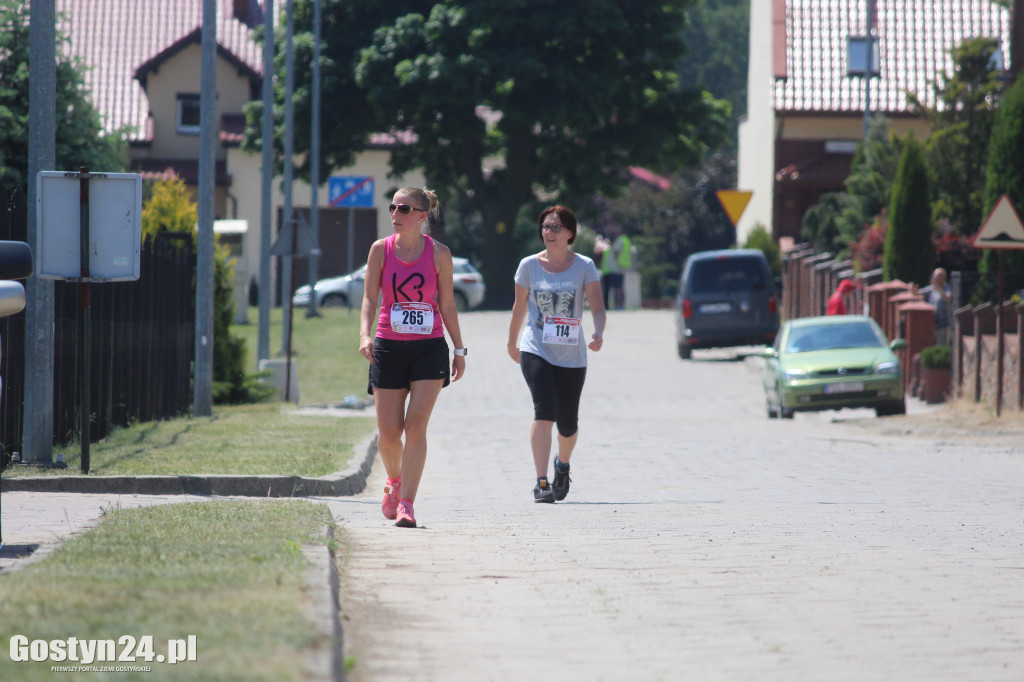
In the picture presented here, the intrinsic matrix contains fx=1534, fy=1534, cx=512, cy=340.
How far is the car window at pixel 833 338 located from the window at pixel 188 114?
109 feet

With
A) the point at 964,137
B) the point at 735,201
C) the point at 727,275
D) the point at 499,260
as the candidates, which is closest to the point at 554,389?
the point at 727,275

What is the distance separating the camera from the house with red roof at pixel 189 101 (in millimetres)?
50250

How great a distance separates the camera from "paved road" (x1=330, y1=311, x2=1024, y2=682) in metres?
5.32

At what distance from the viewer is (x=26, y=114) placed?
1602 centimetres

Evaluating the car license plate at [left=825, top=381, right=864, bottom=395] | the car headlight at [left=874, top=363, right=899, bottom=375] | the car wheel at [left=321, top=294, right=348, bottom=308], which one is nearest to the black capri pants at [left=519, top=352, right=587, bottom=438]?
the car license plate at [left=825, top=381, right=864, bottom=395]

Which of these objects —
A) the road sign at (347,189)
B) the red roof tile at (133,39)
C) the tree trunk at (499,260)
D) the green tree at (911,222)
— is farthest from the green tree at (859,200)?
the red roof tile at (133,39)

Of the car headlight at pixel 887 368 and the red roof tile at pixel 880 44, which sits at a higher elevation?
the red roof tile at pixel 880 44

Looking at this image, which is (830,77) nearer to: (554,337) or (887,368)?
(887,368)

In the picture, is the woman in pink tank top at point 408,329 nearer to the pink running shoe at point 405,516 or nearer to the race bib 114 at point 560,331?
the pink running shoe at point 405,516

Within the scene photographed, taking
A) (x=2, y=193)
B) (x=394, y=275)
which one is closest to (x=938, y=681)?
(x=394, y=275)

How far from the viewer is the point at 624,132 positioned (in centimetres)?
4438

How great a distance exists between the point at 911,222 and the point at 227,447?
17.7 m

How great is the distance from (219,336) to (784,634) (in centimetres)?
1421

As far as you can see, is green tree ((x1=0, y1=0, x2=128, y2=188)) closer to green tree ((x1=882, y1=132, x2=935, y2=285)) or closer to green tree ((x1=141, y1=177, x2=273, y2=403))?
green tree ((x1=141, y1=177, x2=273, y2=403))
